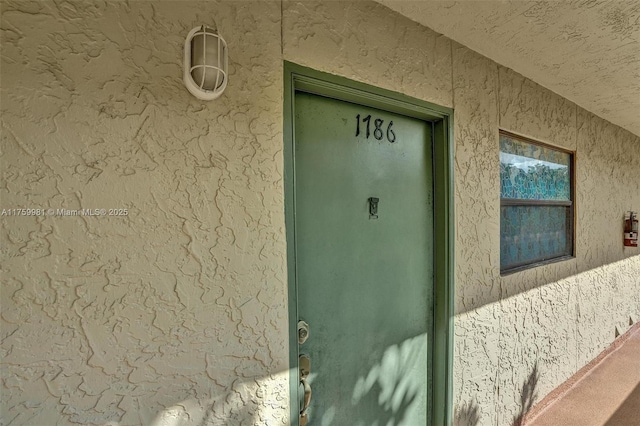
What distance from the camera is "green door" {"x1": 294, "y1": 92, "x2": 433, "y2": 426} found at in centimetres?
194

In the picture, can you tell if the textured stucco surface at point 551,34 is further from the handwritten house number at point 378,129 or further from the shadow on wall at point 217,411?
the shadow on wall at point 217,411

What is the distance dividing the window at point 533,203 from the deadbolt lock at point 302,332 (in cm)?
224

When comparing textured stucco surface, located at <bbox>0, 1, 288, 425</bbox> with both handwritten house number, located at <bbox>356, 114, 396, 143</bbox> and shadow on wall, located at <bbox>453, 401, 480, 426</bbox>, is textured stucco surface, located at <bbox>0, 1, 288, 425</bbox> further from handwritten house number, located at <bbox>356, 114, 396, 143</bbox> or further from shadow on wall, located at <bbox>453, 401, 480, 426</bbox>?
shadow on wall, located at <bbox>453, 401, 480, 426</bbox>

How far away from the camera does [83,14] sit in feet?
3.90

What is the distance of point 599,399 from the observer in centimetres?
365

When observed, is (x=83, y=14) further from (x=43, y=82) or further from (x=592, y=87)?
(x=592, y=87)

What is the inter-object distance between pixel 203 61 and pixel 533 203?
3706 millimetres

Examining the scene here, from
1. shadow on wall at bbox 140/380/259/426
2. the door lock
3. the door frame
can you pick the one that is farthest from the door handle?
the door frame

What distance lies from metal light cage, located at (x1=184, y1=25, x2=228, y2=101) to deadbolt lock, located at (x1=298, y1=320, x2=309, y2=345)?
54.8 inches

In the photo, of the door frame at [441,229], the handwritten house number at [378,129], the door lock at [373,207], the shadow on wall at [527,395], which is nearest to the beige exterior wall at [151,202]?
the door frame at [441,229]

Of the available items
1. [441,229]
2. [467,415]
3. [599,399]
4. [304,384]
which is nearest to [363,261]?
[441,229]

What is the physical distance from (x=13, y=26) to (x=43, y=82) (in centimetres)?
20

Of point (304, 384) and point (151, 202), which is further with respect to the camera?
point (304, 384)

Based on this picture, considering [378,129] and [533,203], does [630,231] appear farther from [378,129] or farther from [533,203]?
[378,129]
